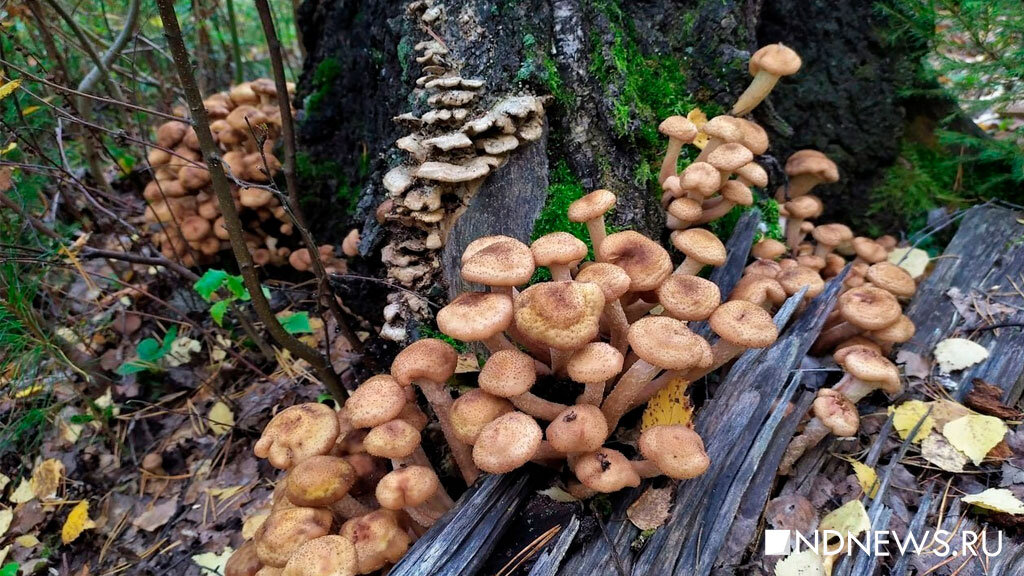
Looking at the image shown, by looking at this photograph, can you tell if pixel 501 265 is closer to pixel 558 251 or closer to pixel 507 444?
pixel 558 251

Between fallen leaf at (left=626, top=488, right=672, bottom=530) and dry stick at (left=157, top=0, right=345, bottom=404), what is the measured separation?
226 centimetres

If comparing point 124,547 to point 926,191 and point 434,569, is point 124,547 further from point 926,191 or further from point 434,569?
point 926,191

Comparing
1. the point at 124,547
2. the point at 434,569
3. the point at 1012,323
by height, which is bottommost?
the point at 124,547

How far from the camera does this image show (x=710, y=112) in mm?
4586

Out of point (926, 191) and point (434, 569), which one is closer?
point (434, 569)

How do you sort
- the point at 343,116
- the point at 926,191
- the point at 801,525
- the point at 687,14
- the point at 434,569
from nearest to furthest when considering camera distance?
1. the point at 434,569
2. the point at 801,525
3. the point at 687,14
4. the point at 926,191
5. the point at 343,116

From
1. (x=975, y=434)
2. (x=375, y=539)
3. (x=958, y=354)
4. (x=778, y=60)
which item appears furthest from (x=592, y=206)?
(x=958, y=354)

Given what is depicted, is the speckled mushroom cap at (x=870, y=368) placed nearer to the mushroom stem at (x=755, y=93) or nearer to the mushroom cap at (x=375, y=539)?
the mushroom stem at (x=755, y=93)

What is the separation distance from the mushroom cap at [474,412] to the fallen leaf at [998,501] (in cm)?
237

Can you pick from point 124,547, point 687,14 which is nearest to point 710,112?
point 687,14

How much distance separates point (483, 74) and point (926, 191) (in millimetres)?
4134

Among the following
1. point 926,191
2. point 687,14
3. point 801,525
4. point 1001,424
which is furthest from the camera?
point 926,191

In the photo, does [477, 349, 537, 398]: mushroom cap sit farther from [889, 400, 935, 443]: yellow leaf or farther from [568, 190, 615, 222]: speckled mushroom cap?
[889, 400, 935, 443]: yellow leaf

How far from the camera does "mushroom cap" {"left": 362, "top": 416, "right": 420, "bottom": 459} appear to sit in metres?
2.85
